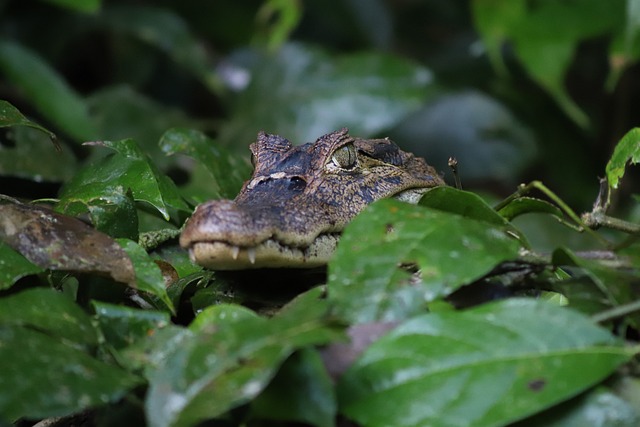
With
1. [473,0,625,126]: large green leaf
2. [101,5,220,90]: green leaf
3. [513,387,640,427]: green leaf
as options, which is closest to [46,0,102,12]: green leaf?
[101,5,220,90]: green leaf

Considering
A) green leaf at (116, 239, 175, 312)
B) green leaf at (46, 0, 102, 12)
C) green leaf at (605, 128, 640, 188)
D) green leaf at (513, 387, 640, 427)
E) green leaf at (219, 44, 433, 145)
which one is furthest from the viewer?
green leaf at (219, 44, 433, 145)

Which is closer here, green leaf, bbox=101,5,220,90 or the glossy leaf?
the glossy leaf

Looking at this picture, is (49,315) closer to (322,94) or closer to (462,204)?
(462,204)

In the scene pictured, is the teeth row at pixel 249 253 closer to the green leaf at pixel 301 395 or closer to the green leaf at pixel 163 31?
the green leaf at pixel 301 395

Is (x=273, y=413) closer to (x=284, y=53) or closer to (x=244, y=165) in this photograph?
(x=244, y=165)

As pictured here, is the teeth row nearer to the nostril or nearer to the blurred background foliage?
the nostril

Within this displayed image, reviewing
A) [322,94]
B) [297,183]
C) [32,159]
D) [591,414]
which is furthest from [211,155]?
[322,94]
